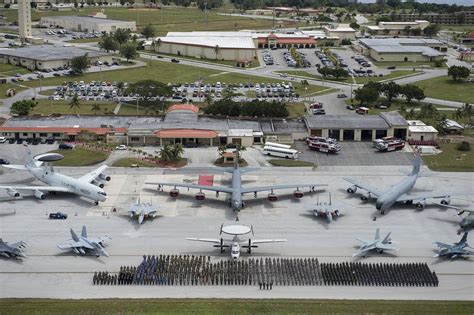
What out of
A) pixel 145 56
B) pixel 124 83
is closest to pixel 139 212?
pixel 124 83

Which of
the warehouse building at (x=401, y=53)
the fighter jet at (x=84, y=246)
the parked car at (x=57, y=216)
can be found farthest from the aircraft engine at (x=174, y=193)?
the warehouse building at (x=401, y=53)

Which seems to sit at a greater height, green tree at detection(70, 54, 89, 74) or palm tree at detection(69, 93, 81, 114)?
green tree at detection(70, 54, 89, 74)

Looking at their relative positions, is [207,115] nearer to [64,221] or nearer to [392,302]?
[64,221]

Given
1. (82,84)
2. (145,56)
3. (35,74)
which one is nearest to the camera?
(82,84)

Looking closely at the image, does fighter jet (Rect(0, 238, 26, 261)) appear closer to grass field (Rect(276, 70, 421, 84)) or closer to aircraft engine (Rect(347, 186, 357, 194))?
aircraft engine (Rect(347, 186, 357, 194))

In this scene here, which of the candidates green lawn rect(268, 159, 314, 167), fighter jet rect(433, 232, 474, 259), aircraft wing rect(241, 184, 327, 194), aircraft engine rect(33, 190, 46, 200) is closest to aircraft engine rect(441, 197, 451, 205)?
fighter jet rect(433, 232, 474, 259)
